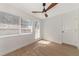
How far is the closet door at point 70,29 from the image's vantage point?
5320 millimetres

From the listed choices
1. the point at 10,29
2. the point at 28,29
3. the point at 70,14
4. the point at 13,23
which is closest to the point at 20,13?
the point at 13,23

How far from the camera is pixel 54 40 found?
285 inches

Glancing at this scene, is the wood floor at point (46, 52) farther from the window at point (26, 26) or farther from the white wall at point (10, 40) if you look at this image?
the window at point (26, 26)

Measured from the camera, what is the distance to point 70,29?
5684 mm

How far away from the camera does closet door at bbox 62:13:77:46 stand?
532 cm

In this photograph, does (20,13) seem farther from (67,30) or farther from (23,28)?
(67,30)

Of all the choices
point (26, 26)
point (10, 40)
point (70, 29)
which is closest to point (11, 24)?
point (10, 40)

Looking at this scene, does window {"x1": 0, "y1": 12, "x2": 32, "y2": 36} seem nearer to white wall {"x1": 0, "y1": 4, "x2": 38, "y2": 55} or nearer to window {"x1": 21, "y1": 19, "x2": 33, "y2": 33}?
window {"x1": 21, "y1": 19, "x2": 33, "y2": 33}

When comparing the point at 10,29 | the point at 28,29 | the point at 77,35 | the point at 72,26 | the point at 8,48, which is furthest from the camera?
the point at 28,29

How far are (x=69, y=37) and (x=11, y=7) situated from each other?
4.01 metres

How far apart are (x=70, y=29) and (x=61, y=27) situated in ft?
2.96

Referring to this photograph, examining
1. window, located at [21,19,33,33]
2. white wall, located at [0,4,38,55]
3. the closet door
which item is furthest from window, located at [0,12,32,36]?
the closet door

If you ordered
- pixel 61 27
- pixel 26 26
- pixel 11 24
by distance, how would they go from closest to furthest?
pixel 11 24, pixel 26 26, pixel 61 27

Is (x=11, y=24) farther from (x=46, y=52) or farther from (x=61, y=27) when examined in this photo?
(x=61, y=27)
